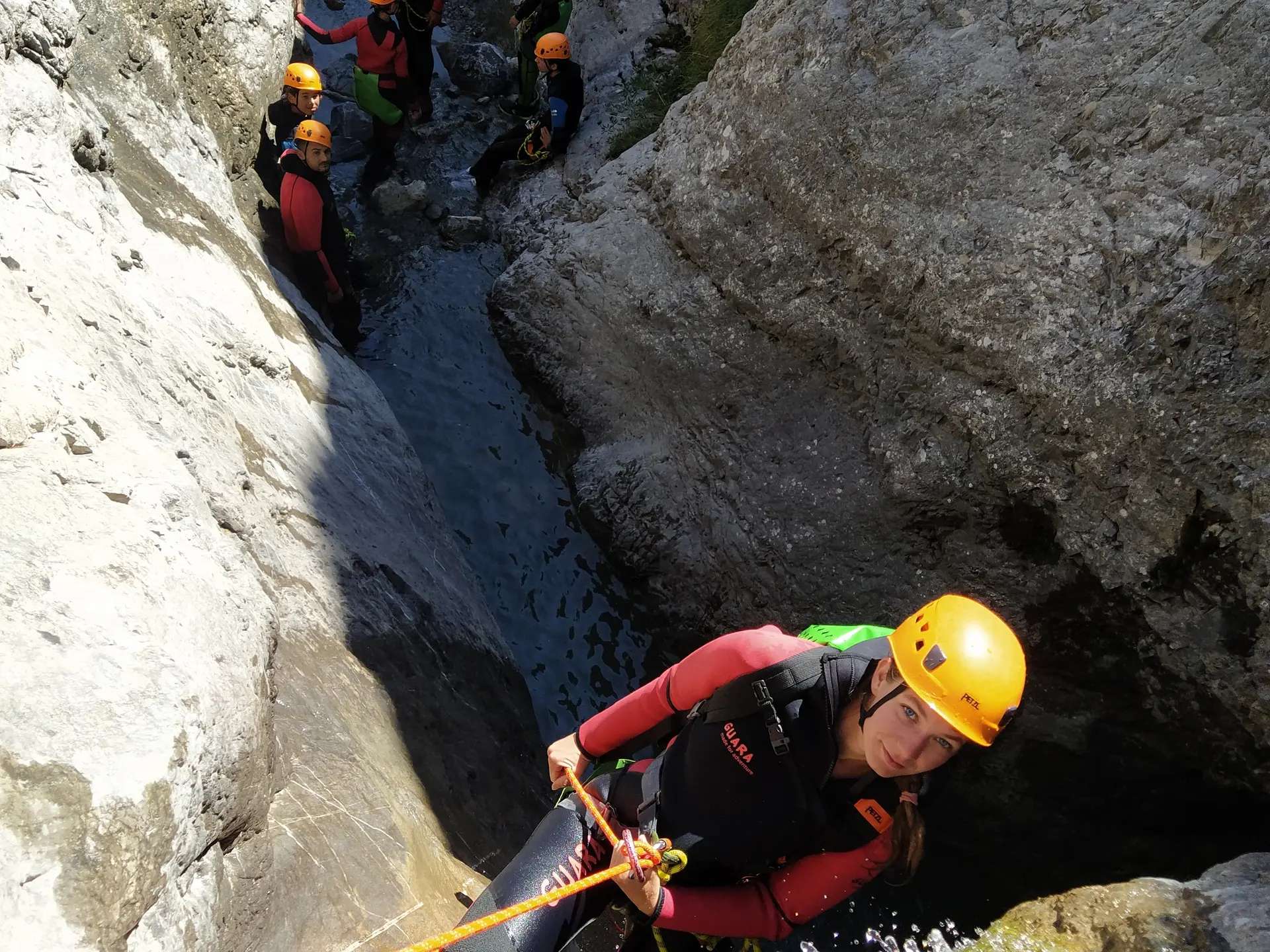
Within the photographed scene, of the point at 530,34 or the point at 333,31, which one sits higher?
the point at 333,31

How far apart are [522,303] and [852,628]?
479 centimetres

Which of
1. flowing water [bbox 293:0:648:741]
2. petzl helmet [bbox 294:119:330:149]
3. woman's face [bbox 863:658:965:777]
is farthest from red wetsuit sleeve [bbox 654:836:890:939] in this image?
petzl helmet [bbox 294:119:330:149]

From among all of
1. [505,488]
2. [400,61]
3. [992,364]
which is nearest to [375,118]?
[400,61]

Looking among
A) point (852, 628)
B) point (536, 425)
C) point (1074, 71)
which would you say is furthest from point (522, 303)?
point (852, 628)

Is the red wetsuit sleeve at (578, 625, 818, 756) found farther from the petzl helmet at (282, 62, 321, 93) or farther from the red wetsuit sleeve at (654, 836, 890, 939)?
the petzl helmet at (282, 62, 321, 93)

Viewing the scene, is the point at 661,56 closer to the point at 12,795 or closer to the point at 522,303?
the point at 522,303

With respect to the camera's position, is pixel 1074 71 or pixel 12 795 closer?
pixel 12 795

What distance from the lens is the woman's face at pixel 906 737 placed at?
2631 millimetres

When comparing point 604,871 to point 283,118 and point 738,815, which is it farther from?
point 283,118

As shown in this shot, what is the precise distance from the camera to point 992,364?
14.4 feet

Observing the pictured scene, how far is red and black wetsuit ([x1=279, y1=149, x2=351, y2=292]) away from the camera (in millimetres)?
6629

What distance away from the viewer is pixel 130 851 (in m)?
2.20

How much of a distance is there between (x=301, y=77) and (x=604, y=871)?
6726mm

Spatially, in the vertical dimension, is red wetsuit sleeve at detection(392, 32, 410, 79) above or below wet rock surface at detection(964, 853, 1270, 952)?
above
